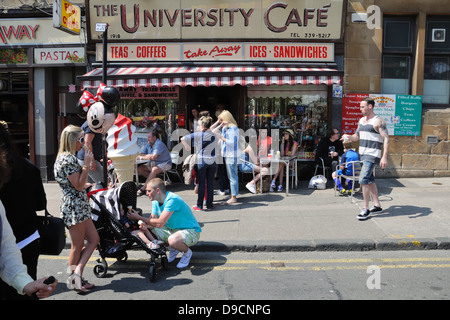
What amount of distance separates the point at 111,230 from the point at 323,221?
356 centimetres

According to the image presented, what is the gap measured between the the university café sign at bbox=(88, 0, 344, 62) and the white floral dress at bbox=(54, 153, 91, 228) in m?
6.48

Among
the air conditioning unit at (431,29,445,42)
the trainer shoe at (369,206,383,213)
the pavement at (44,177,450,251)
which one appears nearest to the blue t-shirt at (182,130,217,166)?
the pavement at (44,177,450,251)

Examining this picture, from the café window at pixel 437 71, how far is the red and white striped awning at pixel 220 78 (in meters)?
2.93

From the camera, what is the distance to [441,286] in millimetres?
4586

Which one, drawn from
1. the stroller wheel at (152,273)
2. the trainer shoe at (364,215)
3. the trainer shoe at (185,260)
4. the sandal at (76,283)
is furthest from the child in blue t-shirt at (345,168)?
the sandal at (76,283)

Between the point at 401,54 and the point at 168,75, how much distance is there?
5.86 meters

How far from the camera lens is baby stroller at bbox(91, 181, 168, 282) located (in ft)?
16.7

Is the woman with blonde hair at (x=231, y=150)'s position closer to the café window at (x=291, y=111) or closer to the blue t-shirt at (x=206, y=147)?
the blue t-shirt at (x=206, y=147)

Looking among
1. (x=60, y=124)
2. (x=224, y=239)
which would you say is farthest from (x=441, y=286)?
(x=60, y=124)

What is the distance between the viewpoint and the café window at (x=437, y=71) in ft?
34.4

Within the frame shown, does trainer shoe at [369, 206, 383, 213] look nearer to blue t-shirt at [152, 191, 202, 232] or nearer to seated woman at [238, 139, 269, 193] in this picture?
seated woman at [238, 139, 269, 193]

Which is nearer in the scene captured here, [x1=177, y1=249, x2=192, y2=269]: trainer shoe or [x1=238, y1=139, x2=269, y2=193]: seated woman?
[x1=177, y1=249, x2=192, y2=269]: trainer shoe

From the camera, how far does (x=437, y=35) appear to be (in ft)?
34.3

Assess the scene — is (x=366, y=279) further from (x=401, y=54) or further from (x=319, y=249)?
(x=401, y=54)
